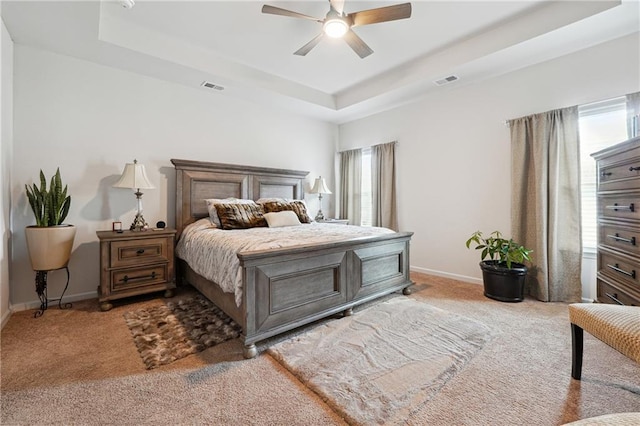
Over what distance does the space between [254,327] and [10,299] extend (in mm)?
2694

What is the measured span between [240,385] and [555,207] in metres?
3.51

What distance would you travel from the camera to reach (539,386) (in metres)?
1.60

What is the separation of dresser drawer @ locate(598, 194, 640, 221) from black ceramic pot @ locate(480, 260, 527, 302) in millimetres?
902

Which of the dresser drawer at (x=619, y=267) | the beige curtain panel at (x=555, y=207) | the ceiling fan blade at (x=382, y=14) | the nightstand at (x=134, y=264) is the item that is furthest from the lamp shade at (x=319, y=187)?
the dresser drawer at (x=619, y=267)

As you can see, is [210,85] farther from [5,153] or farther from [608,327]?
[608,327]

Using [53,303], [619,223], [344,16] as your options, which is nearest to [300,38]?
[344,16]

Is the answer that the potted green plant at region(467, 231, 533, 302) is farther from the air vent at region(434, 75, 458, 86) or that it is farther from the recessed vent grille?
the recessed vent grille

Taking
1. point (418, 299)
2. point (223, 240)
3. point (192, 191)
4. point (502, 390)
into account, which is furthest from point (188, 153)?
point (502, 390)

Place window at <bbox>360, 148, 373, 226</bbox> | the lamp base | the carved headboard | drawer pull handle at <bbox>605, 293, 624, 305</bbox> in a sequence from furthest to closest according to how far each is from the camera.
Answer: window at <bbox>360, 148, 373, 226</bbox>
the carved headboard
the lamp base
drawer pull handle at <bbox>605, 293, 624, 305</bbox>

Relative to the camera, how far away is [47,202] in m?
2.60

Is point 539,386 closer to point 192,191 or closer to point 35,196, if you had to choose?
point 192,191

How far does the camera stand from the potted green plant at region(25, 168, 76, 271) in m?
2.52

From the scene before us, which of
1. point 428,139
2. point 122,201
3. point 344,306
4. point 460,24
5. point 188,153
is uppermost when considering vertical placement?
point 460,24

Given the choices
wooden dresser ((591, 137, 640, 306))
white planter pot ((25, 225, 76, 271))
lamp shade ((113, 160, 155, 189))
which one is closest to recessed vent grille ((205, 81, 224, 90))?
lamp shade ((113, 160, 155, 189))
